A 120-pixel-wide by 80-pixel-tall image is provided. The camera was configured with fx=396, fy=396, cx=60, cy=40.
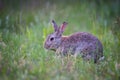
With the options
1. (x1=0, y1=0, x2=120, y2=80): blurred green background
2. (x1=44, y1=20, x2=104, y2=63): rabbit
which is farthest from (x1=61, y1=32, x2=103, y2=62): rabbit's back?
(x1=0, y1=0, x2=120, y2=80): blurred green background

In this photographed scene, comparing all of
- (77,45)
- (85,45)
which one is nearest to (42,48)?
(77,45)

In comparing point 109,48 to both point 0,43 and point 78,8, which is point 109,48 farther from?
point 78,8

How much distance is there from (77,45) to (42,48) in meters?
0.64

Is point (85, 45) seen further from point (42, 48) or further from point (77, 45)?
point (42, 48)

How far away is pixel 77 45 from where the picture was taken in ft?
23.6

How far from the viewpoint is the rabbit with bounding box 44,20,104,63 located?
6.88 meters

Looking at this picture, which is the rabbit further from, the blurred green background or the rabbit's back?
the blurred green background

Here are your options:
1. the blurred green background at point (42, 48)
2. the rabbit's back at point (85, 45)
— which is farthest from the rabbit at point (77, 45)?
the blurred green background at point (42, 48)

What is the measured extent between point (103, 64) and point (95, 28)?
249cm

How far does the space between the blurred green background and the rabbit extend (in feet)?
0.67

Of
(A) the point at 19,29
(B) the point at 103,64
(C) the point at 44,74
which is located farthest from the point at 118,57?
(A) the point at 19,29

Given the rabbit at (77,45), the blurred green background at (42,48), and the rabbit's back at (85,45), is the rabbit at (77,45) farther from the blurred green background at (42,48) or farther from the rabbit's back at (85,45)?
the blurred green background at (42,48)

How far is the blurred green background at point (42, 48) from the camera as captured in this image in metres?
5.42

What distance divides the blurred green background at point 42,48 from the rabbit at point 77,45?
203 mm
